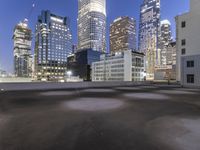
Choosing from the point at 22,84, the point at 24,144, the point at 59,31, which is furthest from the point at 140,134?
the point at 59,31

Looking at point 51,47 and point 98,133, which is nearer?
point 98,133

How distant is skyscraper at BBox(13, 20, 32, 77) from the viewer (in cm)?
17275

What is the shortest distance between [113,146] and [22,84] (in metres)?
25.3

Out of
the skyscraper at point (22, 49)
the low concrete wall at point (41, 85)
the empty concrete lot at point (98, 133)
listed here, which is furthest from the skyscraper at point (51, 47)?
the empty concrete lot at point (98, 133)

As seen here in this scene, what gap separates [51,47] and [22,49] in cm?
3117

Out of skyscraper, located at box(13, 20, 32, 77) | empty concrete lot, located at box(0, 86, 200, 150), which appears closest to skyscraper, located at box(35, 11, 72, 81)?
skyscraper, located at box(13, 20, 32, 77)

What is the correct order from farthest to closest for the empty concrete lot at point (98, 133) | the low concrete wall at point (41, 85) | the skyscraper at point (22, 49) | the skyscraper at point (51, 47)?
the skyscraper at point (22, 49) → the skyscraper at point (51, 47) → the low concrete wall at point (41, 85) → the empty concrete lot at point (98, 133)

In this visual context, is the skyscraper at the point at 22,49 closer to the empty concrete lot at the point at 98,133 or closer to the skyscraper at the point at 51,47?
the skyscraper at the point at 51,47

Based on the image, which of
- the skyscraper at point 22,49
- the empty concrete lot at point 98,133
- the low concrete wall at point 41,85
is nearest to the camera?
the empty concrete lot at point 98,133

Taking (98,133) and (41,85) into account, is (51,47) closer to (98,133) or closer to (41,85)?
(41,85)

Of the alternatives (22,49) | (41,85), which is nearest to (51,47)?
(22,49)

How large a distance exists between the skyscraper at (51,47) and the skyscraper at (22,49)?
429 inches

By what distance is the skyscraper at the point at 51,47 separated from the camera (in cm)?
16675

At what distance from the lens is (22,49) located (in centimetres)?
17688
